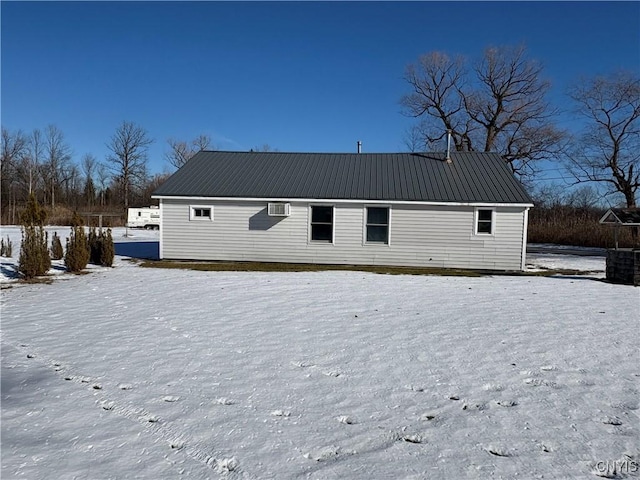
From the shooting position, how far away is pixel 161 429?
3277mm

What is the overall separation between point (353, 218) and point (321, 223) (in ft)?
3.69

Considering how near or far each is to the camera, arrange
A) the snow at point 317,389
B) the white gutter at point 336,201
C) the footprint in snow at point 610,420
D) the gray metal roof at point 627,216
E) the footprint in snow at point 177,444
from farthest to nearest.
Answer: the white gutter at point 336,201 < the gray metal roof at point 627,216 < the footprint in snow at point 610,420 < the footprint in snow at point 177,444 < the snow at point 317,389

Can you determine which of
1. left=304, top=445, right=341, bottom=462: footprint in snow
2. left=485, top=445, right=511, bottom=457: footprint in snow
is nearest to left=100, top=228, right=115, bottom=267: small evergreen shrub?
left=304, top=445, right=341, bottom=462: footprint in snow

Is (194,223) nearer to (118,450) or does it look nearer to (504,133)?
(118,450)

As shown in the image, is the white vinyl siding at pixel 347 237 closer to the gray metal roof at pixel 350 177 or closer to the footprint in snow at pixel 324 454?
the gray metal roof at pixel 350 177

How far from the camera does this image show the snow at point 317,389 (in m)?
2.88

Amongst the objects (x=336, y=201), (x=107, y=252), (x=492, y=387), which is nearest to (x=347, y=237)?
(x=336, y=201)

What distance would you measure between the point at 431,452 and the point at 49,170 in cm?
6670

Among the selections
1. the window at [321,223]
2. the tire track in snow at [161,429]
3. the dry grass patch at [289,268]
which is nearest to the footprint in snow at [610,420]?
the tire track in snow at [161,429]

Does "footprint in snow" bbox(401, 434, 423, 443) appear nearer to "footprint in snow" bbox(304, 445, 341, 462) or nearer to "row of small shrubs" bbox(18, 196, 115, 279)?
"footprint in snow" bbox(304, 445, 341, 462)

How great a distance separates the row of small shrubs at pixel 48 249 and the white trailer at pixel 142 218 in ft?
80.7

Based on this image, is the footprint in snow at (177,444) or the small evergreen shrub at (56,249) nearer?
the footprint in snow at (177,444)

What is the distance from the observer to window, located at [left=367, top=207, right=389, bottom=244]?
47.2 ft

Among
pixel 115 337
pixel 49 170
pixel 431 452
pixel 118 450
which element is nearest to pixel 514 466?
pixel 431 452
